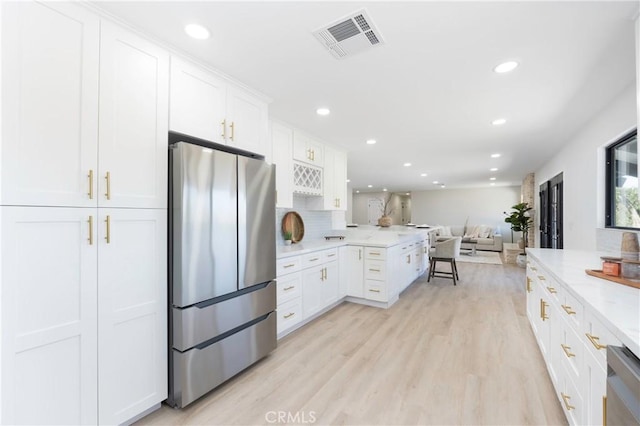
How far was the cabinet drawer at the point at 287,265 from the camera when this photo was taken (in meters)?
2.76

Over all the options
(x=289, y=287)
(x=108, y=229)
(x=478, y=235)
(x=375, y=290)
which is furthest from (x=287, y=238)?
(x=478, y=235)

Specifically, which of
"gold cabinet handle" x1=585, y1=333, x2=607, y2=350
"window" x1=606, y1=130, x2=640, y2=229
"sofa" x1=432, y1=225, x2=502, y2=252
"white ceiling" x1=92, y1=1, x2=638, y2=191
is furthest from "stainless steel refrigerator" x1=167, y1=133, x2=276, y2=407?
"sofa" x1=432, y1=225, x2=502, y2=252

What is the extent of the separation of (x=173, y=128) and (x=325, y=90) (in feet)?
4.26

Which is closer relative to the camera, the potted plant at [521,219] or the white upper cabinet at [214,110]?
the white upper cabinet at [214,110]

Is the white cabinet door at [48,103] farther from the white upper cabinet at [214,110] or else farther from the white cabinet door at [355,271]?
the white cabinet door at [355,271]

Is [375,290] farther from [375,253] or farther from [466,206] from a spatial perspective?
[466,206]

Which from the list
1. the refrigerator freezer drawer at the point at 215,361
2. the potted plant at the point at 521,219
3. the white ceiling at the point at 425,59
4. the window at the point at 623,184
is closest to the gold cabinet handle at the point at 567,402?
the window at the point at 623,184

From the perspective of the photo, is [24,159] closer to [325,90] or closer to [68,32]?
[68,32]

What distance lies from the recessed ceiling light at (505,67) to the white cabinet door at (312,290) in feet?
8.22

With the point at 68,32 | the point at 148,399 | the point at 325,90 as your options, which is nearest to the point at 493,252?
the point at 325,90

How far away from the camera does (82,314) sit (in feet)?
4.76

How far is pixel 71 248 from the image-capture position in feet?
4.66

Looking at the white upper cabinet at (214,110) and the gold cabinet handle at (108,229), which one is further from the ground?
the white upper cabinet at (214,110)

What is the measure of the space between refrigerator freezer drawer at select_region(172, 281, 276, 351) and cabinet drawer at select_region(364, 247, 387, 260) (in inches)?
71.9
